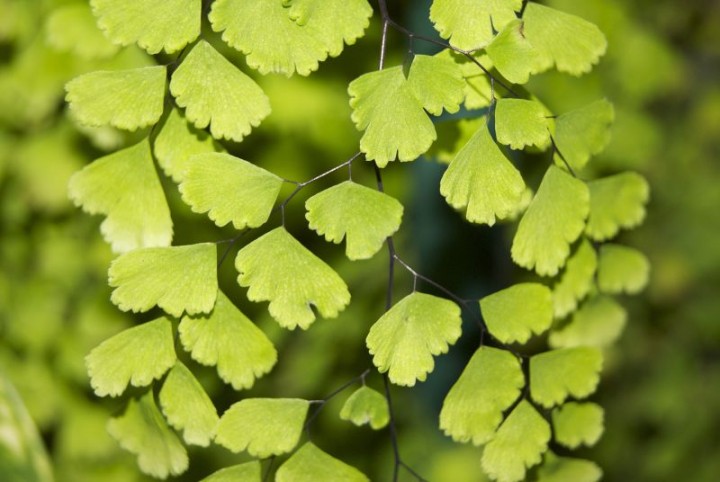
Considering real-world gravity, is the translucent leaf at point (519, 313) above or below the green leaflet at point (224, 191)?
below

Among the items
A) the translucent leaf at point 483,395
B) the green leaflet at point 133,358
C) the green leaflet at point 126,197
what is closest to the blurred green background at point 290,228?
the green leaflet at point 126,197

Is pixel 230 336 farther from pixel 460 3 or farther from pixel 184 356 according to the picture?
pixel 184 356

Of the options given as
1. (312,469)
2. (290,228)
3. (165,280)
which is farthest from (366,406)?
(290,228)

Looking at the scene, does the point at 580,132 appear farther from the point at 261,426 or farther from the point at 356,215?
the point at 261,426

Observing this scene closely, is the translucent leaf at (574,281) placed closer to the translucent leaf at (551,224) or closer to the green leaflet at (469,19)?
the translucent leaf at (551,224)

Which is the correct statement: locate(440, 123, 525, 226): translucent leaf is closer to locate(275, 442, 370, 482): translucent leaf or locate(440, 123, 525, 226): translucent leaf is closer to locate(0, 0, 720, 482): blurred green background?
locate(275, 442, 370, 482): translucent leaf

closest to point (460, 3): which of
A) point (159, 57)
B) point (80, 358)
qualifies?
point (159, 57)

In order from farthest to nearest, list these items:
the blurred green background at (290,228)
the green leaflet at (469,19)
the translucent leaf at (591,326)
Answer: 1. the blurred green background at (290,228)
2. the translucent leaf at (591,326)
3. the green leaflet at (469,19)

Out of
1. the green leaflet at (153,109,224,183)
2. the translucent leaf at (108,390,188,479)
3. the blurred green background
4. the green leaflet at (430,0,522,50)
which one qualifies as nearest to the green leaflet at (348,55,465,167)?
the green leaflet at (430,0,522,50)
